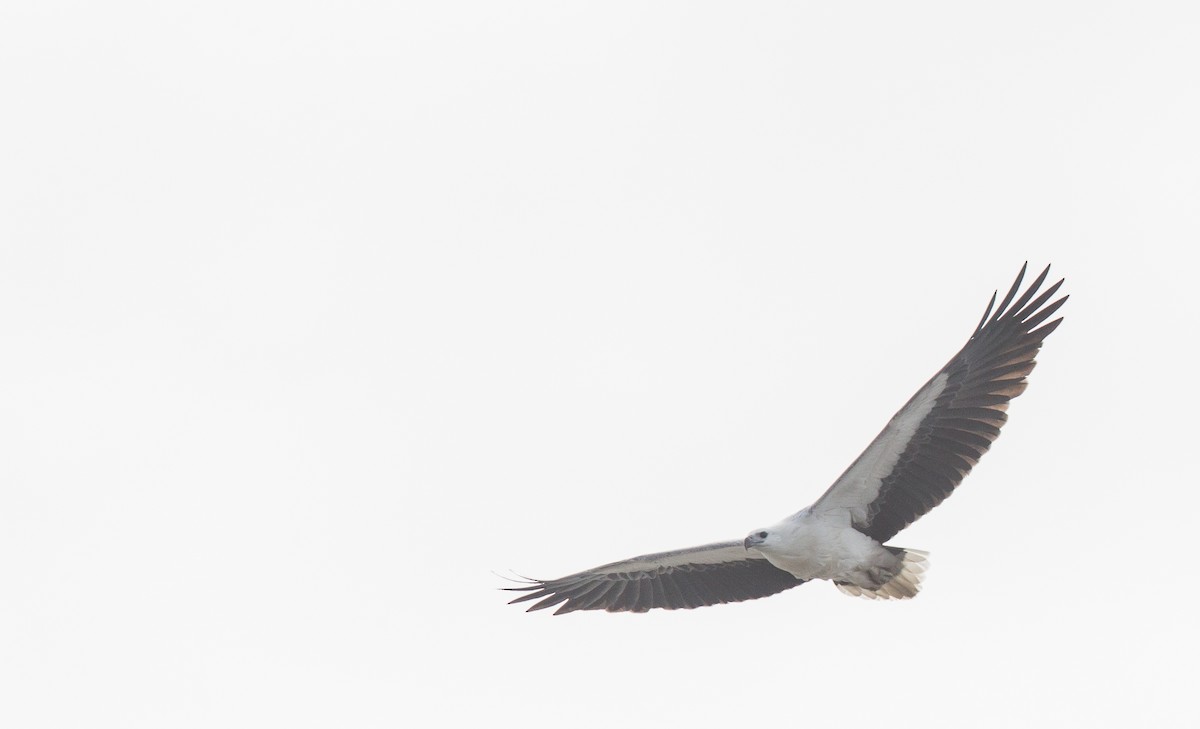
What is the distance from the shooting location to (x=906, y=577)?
61.9 ft

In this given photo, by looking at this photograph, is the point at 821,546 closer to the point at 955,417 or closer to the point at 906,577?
the point at 906,577

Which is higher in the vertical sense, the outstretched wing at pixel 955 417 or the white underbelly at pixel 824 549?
the outstretched wing at pixel 955 417

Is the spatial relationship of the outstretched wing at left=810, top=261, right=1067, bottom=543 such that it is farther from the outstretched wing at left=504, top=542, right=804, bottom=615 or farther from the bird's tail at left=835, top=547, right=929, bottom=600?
the outstretched wing at left=504, top=542, right=804, bottom=615

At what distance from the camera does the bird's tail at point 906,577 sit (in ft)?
61.6

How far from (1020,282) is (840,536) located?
3.26 m

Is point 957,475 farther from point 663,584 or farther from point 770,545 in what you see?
point 663,584

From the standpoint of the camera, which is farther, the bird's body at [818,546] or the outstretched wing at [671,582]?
the outstretched wing at [671,582]

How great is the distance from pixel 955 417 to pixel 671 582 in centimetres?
397

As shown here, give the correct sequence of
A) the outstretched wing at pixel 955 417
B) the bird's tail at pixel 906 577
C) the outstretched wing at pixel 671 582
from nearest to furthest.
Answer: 1. the outstretched wing at pixel 955 417
2. the bird's tail at pixel 906 577
3. the outstretched wing at pixel 671 582

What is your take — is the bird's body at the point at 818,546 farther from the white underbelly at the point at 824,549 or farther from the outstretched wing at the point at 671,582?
the outstretched wing at the point at 671,582

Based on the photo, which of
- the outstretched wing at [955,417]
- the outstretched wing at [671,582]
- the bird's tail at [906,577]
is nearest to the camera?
the outstretched wing at [955,417]

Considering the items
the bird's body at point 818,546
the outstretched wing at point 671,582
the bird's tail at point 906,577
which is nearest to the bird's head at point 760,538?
the bird's body at point 818,546

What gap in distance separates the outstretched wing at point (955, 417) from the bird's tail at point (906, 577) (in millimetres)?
707

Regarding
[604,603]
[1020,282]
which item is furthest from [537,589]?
[1020,282]
